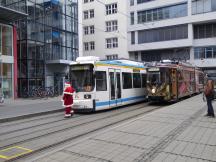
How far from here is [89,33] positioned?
189 ft

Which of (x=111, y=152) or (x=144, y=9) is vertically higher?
(x=144, y=9)

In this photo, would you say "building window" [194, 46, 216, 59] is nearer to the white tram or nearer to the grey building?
the grey building

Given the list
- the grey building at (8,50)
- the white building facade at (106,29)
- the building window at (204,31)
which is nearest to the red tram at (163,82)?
the grey building at (8,50)

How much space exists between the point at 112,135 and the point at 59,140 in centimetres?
165

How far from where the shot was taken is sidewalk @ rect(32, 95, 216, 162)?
6035mm

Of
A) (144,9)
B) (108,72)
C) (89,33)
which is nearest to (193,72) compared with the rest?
(108,72)

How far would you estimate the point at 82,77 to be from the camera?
1508 cm

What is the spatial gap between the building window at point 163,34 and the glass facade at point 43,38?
59.3 feet

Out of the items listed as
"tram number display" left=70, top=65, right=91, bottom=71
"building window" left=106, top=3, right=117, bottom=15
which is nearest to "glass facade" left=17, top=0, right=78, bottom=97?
"tram number display" left=70, top=65, right=91, bottom=71

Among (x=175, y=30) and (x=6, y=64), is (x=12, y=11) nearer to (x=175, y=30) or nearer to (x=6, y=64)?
(x=6, y=64)

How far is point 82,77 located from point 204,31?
38.2 meters

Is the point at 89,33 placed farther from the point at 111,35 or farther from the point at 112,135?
the point at 112,135

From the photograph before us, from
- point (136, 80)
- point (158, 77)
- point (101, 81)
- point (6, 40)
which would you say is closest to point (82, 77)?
point (101, 81)

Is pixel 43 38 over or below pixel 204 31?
below
